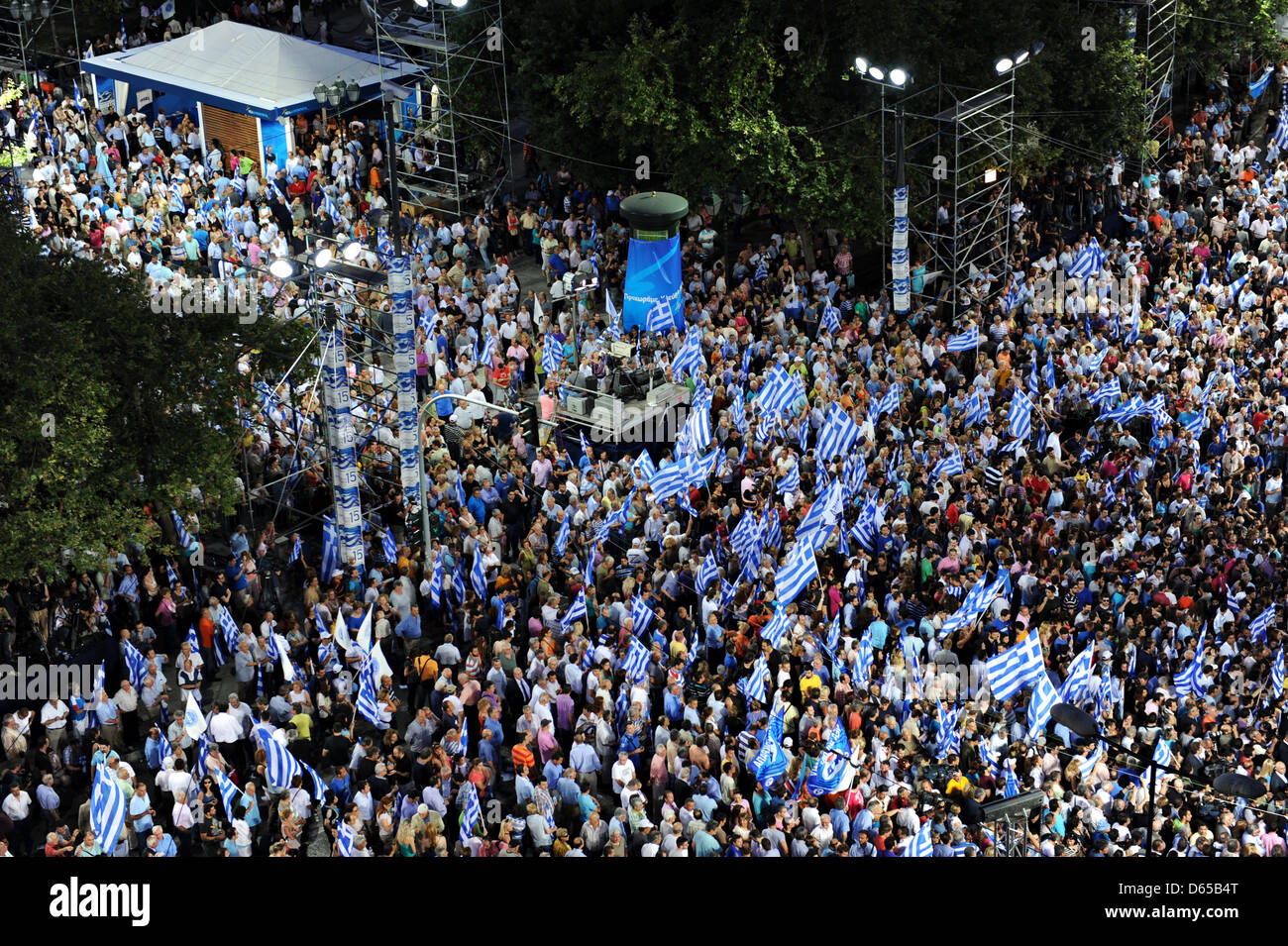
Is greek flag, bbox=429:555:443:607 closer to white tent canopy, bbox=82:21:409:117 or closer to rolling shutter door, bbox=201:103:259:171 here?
rolling shutter door, bbox=201:103:259:171

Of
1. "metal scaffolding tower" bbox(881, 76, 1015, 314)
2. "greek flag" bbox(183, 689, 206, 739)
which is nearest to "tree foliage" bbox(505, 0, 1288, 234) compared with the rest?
"metal scaffolding tower" bbox(881, 76, 1015, 314)

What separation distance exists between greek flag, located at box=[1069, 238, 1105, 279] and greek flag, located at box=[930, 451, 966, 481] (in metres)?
9.10

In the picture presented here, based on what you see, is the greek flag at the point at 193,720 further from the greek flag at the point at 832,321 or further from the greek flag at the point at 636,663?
the greek flag at the point at 832,321

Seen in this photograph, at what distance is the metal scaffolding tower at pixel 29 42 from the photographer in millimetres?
44219

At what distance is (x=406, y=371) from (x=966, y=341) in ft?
39.1

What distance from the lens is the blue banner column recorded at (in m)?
35.4

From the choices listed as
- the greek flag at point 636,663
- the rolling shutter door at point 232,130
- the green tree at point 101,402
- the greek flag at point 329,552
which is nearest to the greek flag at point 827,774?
the greek flag at point 636,663

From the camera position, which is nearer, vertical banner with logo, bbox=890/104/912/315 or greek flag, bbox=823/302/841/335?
greek flag, bbox=823/302/841/335

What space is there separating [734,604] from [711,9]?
59.1ft

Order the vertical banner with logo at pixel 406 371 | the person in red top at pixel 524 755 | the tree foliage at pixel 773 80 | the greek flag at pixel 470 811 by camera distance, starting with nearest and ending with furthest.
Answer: the greek flag at pixel 470 811
the person in red top at pixel 524 755
the vertical banner with logo at pixel 406 371
the tree foliage at pixel 773 80

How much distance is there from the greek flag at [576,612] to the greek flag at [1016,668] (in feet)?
18.8

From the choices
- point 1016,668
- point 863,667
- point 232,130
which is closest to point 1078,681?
point 1016,668

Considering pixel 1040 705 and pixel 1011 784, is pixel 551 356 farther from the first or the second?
pixel 1011 784
